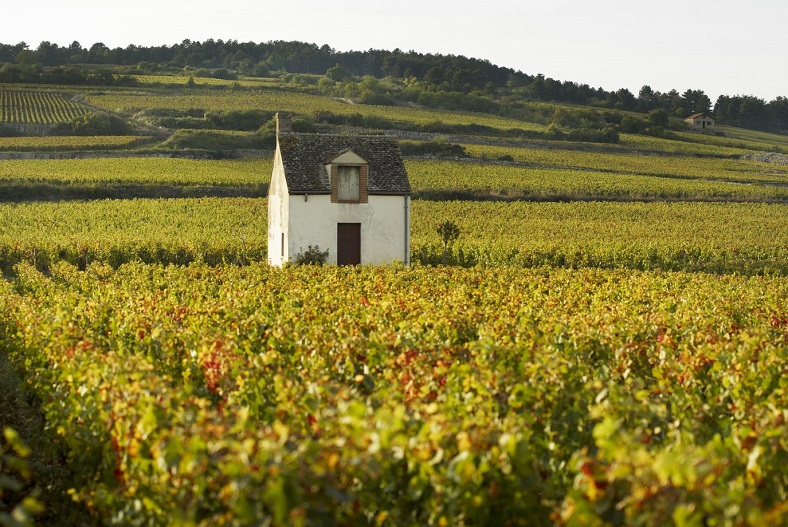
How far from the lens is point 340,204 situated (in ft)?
113

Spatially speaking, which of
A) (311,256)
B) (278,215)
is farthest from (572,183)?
(311,256)

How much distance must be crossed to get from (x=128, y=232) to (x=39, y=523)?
36363 millimetres

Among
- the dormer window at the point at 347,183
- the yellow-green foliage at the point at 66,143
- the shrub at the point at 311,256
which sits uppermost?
the dormer window at the point at 347,183

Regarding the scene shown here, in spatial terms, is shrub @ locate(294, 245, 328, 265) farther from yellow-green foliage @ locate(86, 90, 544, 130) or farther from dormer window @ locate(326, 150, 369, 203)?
yellow-green foliage @ locate(86, 90, 544, 130)

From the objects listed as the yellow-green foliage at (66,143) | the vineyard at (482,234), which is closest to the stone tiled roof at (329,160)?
the vineyard at (482,234)

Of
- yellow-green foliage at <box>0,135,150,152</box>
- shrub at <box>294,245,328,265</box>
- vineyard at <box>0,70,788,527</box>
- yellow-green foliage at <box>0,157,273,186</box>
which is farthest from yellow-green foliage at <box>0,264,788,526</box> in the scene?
yellow-green foliage at <box>0,135,150,152</box>

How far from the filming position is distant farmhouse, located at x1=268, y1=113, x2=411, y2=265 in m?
34.0

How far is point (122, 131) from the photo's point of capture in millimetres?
84188

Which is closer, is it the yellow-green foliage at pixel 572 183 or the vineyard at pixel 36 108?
the yellow-green foliage at pixel 572 183

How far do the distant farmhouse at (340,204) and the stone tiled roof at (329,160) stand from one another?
0.03 metres

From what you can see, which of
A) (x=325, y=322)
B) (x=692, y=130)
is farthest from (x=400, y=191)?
(x=692, y=130)

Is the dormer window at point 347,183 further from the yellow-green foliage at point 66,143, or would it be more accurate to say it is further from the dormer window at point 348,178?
the yellow-green foliage at point 66,143

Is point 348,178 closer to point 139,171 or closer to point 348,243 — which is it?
point 348,243

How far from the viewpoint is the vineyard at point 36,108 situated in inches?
3371
